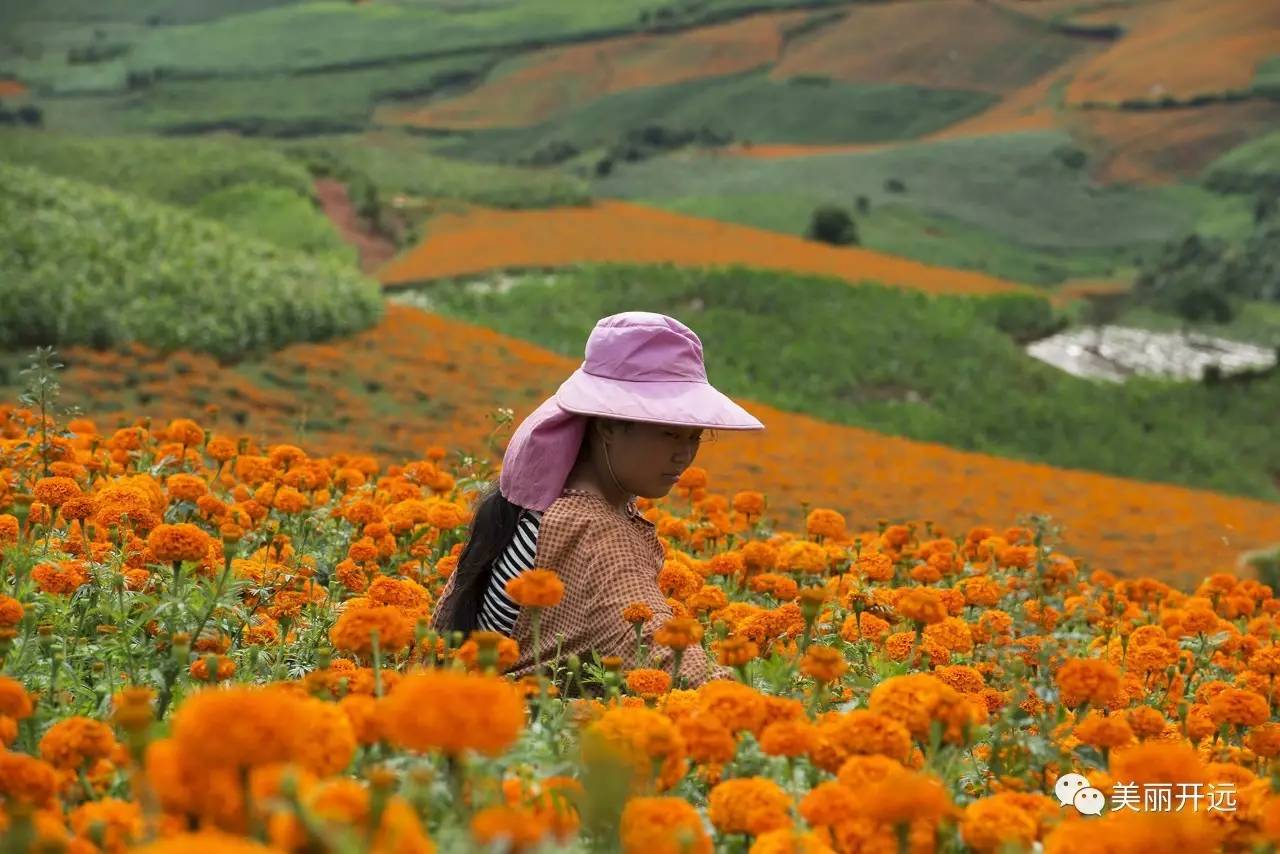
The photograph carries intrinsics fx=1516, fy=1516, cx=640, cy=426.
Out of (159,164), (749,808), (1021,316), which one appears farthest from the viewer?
(159,164)

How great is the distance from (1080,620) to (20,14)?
53.7m

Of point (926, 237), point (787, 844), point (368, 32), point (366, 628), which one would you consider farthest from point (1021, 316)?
point (368, 32)

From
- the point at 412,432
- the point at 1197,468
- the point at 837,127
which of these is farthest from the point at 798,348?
the point at 837,127

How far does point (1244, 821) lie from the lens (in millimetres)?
2057

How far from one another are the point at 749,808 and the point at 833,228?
90.5ft

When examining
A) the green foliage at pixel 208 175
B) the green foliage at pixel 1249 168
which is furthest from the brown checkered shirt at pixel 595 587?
the green foliage at pixel 1249 168

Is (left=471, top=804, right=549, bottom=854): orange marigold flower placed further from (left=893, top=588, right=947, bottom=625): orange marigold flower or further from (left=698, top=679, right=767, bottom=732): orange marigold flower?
(left=893, top=588, right=947, bottom=625): orange marigold flower

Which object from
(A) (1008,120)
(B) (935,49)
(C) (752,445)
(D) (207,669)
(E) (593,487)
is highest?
(D) (207,669)

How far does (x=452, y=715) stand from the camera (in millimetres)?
1532

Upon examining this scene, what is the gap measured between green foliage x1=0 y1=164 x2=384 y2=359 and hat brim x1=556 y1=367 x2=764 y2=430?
401 inches

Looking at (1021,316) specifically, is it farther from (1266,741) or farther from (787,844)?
(787,844)

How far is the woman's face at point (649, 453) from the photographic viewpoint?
340cm

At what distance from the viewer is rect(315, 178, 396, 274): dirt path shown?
2615cm

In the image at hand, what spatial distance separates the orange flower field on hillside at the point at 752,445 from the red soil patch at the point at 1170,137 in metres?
25.3
